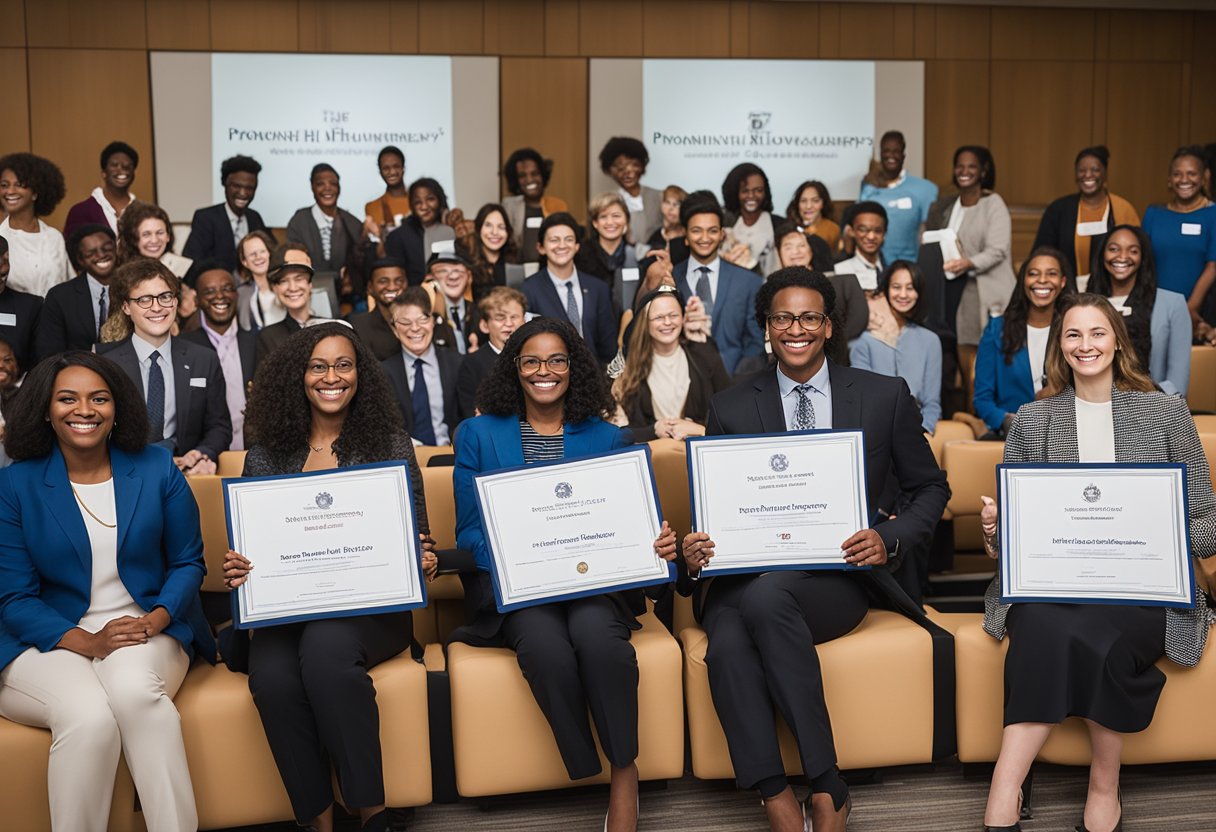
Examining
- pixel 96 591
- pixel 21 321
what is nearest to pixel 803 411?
pixel 96 591

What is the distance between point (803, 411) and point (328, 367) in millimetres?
1468

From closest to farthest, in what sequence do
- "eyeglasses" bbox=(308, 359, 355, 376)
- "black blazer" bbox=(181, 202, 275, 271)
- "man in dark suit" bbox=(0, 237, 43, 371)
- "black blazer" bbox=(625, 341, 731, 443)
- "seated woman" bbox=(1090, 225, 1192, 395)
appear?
"eyeglasses" bbox=(308, 359, 355, 376), "black blazer" bbox=(625, 341, 731, 443), "man in dark suit" bbox=(0, 237, 43, 371), "seated woman" bbox=(1090, 225, 1192, 395), "black blazer" bbox=(181, 202, 275, 271)

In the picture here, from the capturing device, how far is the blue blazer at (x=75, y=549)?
3.18m

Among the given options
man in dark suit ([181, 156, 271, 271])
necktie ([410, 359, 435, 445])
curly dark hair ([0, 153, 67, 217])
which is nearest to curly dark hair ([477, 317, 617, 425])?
necktie ([410, 359, 435, 445])

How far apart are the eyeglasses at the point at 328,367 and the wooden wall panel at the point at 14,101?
7286 mm

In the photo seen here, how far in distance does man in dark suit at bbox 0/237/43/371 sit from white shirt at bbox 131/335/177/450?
96 cm

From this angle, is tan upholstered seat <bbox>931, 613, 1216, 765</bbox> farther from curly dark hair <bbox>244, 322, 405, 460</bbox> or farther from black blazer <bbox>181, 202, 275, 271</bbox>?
black blazer <bbox>181, 202, 275, 271</bbox>

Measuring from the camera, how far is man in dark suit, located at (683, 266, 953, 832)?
3.11 meters

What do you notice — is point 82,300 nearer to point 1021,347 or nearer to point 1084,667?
point 1021,347

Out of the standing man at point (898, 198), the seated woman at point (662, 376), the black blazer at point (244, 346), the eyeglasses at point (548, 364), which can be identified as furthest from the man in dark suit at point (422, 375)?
the standing man at point (898, 198)

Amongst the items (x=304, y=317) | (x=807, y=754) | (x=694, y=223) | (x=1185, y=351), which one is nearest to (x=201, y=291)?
(x=304, y=317)

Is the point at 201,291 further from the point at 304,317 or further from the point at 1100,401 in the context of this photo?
the point at 1100,401

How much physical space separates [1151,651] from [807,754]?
105 cm

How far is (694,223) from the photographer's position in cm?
620
